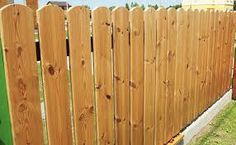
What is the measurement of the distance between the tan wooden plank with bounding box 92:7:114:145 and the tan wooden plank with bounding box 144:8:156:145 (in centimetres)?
60

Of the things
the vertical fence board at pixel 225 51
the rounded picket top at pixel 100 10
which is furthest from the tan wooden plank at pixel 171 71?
the vertical fence board at pixel 225 51

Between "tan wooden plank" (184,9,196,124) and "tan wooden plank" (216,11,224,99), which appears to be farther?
"tan wooden plank" (216,11,224,99)

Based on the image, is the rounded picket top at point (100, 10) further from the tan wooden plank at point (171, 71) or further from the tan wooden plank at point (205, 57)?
the tan wooden plank at point (205, 57)

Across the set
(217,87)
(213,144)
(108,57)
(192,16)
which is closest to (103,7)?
(108,57)

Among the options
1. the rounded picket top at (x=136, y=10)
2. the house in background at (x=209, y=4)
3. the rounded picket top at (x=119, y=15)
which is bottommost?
the rounded picket top at (x=119, y=15)

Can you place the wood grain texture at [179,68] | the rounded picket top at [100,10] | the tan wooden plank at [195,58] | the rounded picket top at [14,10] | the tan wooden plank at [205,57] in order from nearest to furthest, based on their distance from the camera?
the rounded picket top at [14,10] → the rounded picket top at [100,10] → the wood grain texture at [179,68] → the tan wooden plank at [195,58] → the tan wooden plank at [205,57]

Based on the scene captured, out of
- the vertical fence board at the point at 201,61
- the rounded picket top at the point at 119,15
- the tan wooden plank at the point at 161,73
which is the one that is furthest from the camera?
the vertical fence board at the point at 201,61

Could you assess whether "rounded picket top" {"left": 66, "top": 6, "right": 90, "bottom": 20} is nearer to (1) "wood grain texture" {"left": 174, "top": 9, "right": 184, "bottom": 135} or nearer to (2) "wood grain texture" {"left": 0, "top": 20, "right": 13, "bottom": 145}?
(2) "wood grain texture" {"left": 0, "top": 20, "right": 13, "bottom": 145}

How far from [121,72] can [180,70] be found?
1.37 meters

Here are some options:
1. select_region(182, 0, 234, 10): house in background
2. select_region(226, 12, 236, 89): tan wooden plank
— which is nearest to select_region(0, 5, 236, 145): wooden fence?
select_region(226, 12, 236, 89): tan wooden plank

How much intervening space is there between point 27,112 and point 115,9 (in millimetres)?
1120

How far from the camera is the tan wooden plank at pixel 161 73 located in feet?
10.7

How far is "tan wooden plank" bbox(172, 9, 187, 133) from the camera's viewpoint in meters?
3.69

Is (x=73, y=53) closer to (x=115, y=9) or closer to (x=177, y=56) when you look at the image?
(x=115, y=9)
